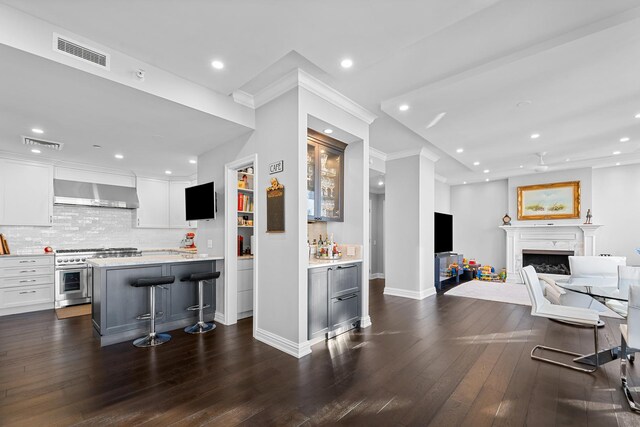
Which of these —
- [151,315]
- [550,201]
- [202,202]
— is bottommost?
[151,315]

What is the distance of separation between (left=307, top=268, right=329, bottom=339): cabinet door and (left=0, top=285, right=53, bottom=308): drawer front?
4810 mm

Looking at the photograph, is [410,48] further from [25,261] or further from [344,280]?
[25,261]

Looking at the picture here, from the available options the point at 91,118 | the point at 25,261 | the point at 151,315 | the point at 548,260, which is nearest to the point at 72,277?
the point at 25,261

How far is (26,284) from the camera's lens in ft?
16.1

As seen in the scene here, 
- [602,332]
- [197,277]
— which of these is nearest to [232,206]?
[197,277]

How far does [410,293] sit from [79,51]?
5.87 meters

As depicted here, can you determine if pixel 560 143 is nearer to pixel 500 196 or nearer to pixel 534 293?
pixel 500 196

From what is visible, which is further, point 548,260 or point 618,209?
point 548,260

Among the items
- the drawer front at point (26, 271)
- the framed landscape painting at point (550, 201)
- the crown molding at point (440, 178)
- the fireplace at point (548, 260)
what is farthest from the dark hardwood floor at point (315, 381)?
the crown molding at point (440, 178)

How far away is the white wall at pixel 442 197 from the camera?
8.53 meters

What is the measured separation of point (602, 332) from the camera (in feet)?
12.5

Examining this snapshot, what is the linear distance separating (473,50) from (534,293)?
2.52m

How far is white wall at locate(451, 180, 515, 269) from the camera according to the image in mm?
8562

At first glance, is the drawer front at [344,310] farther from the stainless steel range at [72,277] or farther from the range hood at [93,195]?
the range hood at [93,195]
